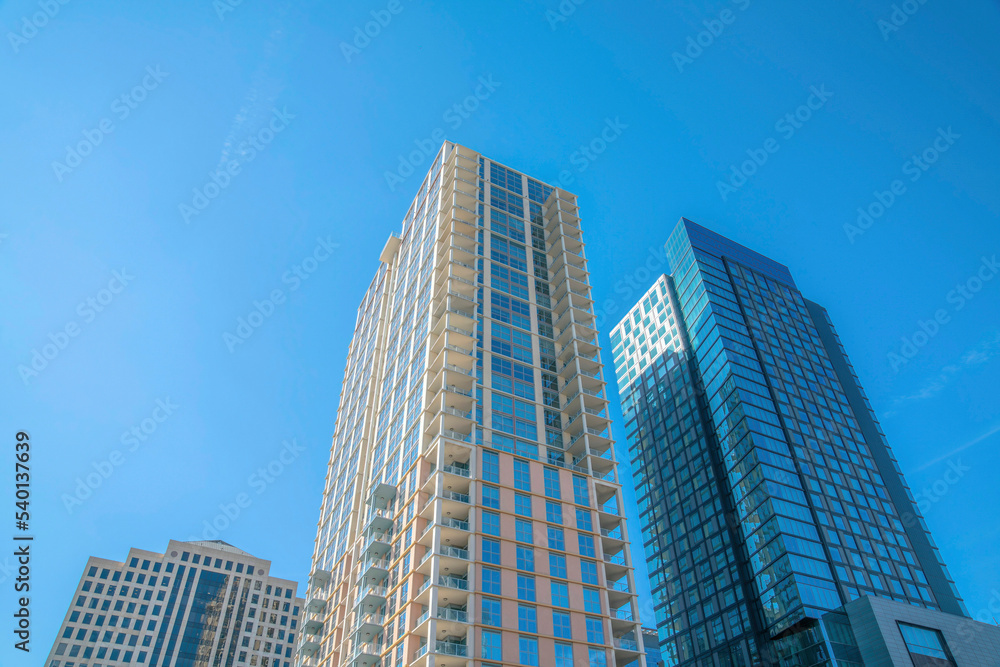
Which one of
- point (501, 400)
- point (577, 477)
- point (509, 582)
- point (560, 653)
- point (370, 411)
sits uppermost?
point (370, 411)

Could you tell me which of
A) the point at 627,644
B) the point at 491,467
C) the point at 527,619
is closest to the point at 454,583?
the point at 527,619

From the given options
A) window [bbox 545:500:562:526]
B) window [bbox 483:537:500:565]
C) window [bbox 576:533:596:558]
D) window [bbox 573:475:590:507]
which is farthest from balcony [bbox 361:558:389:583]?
window [bbox 573:475:590:507]

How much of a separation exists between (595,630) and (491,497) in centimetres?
1401

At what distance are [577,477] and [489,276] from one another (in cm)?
2705

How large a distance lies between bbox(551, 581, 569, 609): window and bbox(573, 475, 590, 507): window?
369 inches

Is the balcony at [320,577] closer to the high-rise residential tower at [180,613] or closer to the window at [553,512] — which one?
the window at [553,512]


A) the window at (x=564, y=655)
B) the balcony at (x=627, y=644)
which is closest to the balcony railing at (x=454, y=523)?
the window at (x=564, y=655)

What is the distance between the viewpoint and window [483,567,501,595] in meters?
56.5

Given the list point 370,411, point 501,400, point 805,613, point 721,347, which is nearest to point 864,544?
point 805,613

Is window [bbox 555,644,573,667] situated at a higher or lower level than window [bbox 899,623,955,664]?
lower

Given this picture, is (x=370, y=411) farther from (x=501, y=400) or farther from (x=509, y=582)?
(x=509, y=582)

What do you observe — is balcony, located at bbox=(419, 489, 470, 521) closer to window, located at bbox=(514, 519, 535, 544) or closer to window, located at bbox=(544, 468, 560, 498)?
window, located at bbox=(514, 519, 535, 544)

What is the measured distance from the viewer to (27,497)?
147 ft

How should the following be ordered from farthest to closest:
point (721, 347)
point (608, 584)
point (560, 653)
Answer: point (721, 347)
point (608, 584)
point (560, 653)
